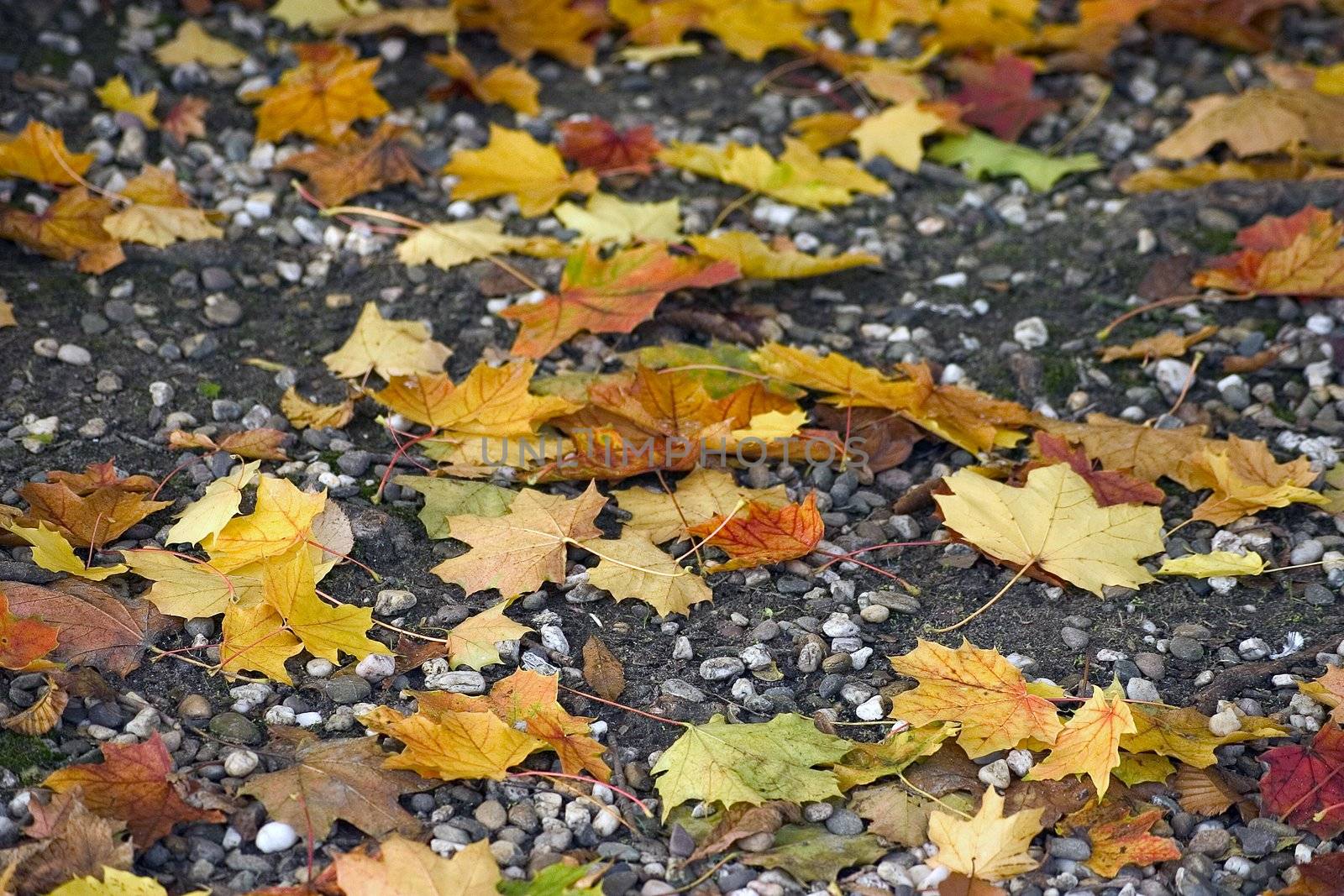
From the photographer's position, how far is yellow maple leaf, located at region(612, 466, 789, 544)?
2473 millimetres

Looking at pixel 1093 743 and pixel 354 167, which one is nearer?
pixel 1093 743

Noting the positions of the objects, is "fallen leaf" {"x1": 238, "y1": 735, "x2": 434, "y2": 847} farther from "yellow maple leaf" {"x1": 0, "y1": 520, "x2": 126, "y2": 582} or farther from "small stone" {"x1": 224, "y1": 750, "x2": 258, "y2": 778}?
"yellow maple leaf" {"x1": 0, "y1": 520, "x2": 126, "y2": 582}

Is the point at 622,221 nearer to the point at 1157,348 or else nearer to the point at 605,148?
the point at 605,148

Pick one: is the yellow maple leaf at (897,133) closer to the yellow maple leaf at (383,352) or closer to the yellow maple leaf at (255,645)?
the yellow maple leaf at (383,352)

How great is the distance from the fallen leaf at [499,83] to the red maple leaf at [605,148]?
247mm

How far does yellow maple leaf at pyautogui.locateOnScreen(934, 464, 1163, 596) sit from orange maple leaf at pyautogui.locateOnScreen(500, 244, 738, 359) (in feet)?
2.57

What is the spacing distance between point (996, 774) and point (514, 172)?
78.8 inches

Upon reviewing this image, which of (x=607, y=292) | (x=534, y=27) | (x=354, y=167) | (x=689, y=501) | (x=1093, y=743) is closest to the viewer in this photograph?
(x=1093, y=743)

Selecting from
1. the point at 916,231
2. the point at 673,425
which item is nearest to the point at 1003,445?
the point at 673,425

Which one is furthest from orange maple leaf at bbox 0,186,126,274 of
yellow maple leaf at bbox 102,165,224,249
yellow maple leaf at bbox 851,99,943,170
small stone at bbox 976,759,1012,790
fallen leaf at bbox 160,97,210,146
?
small stone at bbox 976,759,1012,790

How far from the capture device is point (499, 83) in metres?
3.70

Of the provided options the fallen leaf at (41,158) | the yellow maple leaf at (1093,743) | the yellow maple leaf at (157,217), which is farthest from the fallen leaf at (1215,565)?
the fallen leaf at (41,158)

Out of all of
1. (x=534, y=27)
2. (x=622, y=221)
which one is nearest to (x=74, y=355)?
(x=622, y=221)

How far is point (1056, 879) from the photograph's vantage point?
1.91 meters
